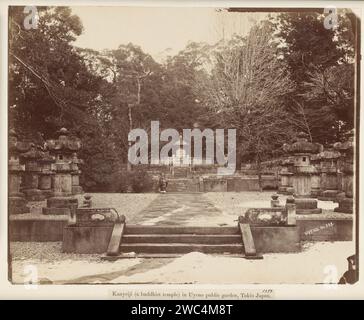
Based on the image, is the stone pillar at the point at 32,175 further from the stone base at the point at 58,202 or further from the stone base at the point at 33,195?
the stone base at the point at 58,202

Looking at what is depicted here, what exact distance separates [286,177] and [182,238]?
5.11ft

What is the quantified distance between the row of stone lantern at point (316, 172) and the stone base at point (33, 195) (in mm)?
2866

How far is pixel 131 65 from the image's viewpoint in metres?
5.72

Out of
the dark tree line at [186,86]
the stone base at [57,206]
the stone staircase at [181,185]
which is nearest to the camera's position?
the dark tree line at [186,86]

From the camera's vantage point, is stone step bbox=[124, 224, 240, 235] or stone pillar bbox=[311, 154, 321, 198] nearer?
stone step bbox=[124, 224, 240, 235]

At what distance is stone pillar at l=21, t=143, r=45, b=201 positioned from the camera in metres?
5.83

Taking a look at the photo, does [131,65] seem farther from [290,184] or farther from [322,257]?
[322,257]

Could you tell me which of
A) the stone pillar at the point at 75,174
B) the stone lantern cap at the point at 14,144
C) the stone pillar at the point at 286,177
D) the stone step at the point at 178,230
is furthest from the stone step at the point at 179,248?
the stone lantern cap at the point at 14,144

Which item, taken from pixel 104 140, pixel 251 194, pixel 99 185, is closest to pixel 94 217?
pixel 99 185

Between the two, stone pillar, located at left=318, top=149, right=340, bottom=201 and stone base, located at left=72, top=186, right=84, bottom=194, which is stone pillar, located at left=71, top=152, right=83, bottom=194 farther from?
stone pillar, located at left=318, top=149, right=340, bottom=201

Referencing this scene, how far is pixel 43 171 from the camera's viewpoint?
6180 mm

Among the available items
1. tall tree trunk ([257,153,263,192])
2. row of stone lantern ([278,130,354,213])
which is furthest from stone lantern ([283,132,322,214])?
tall tree trunk ([257,153,263,192])

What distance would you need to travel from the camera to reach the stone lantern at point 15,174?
18.1 feet

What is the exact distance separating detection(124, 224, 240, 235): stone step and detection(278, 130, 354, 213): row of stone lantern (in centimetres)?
91
